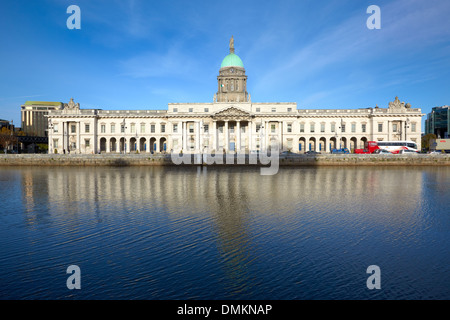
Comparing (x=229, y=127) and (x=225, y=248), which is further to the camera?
(x=229, y=127)

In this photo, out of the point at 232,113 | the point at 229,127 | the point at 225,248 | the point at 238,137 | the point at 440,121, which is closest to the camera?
the point at 225,248

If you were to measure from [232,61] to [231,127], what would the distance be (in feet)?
73.6

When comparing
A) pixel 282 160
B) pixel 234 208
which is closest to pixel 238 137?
Answer: pixel 282 160

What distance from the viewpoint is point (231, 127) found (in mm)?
74375

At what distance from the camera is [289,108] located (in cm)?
7356

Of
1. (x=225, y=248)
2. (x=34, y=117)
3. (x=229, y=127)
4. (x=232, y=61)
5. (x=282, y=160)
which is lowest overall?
(x=225, y=248)

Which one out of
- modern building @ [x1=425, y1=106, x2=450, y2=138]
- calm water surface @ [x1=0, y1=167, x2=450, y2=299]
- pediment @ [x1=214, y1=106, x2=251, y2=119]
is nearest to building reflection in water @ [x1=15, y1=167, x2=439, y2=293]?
calm water surface @ [x1=0, y1=167, x2=450, y2=299]

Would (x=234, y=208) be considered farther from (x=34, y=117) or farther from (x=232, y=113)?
(x=34, y=117)

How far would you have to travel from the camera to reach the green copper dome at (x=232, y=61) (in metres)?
86.3

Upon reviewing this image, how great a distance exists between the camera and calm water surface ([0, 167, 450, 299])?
8398 millimetres

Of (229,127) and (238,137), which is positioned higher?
(229,127)

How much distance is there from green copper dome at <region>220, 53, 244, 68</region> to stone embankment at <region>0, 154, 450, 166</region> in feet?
134

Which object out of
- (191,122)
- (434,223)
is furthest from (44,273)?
(191,122)
